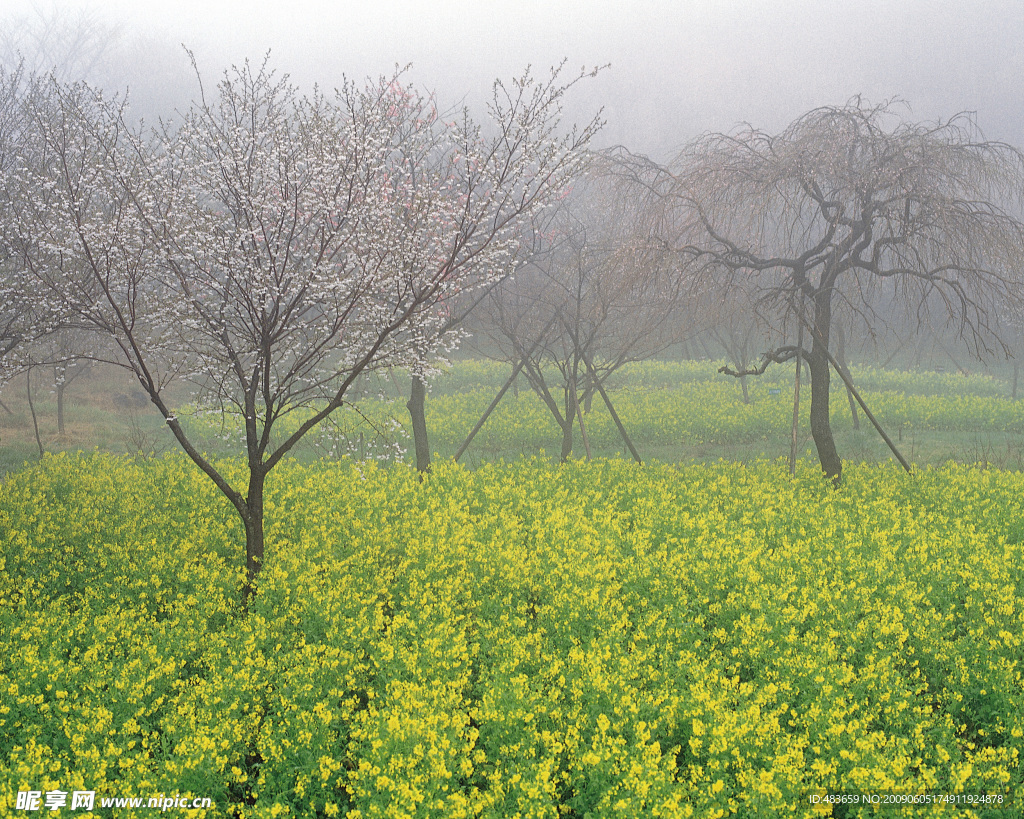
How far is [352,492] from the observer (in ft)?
35.9

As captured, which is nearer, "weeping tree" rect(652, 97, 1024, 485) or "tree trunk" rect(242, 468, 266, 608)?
"tree trunk" rect(242, 468, 266, 608)

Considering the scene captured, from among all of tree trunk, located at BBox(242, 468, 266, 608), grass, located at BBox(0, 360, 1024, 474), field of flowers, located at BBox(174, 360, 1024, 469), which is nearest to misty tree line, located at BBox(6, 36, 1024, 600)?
tree trunk, located at BBox(242, 468, 266, 608)

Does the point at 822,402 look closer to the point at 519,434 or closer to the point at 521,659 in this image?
the point at 521,659

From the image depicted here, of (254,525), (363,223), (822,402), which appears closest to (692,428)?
(822,402)

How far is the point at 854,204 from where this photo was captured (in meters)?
11.3

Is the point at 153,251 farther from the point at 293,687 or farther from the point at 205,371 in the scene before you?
the point at 293,687

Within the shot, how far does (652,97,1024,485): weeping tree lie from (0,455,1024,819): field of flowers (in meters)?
3.38

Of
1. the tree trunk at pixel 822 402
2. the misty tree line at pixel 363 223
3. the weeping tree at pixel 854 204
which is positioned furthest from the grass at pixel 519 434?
the misty tree line at pixel 363 223

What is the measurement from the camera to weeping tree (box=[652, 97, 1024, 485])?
1055 centimetres

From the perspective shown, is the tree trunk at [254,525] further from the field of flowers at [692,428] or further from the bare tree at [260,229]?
the field of flowers at [692,428]

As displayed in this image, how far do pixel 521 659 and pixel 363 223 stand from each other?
16.5 feet

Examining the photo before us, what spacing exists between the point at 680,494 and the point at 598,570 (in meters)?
4.00

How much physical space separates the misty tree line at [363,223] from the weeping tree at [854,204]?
49 mm

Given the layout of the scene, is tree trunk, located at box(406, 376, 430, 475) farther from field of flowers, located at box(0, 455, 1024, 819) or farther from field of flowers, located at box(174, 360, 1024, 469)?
field of flowers, located at box(0, 455, 1024, 819)
